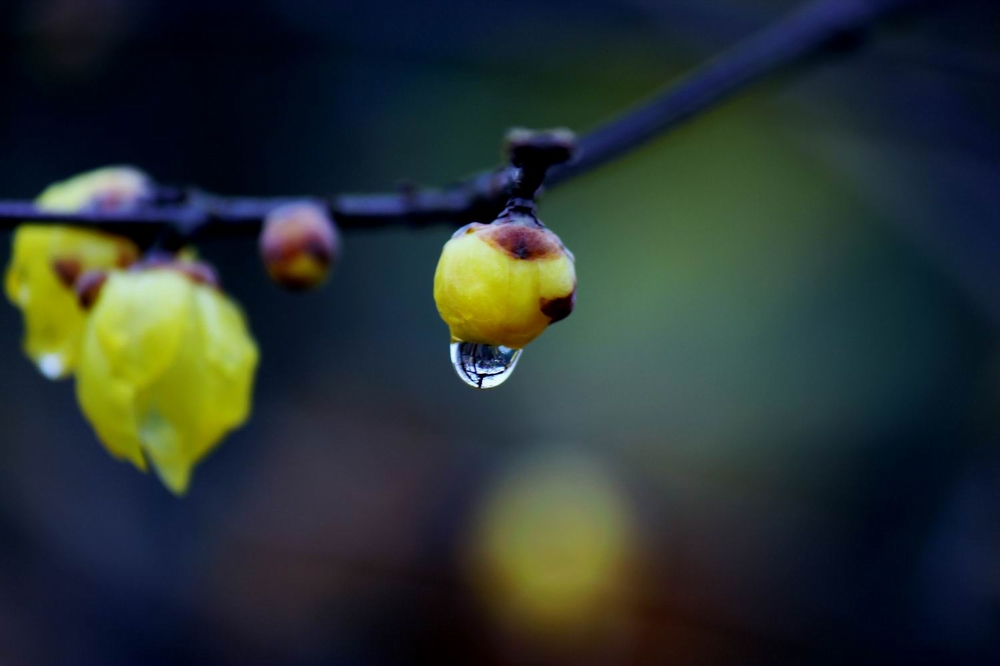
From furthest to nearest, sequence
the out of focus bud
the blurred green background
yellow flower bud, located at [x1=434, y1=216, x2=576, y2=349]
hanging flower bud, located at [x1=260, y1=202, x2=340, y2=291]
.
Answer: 1. the out of focus bud
2. the blurred green background
3. hanging flower bud, located at [x1=260, y1=202, x2=340, y2=291]
4. yellow flower bud, located at [x1=434, y1=216, x2=576, y2=349]

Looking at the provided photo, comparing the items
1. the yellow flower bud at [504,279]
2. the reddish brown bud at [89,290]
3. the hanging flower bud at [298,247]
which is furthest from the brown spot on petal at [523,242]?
the reddish brown bud at [89,290]

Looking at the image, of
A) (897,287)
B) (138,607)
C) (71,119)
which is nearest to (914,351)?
(897,287)

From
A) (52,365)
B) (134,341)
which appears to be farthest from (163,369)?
(52,365)

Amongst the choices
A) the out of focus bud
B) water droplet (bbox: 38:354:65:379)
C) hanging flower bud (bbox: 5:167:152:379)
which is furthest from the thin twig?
the out of focus bud

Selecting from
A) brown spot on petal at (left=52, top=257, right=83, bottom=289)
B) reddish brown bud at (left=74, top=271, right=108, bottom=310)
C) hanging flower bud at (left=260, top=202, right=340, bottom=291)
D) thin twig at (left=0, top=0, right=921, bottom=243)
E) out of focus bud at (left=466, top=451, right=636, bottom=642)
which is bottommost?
reddish brown bud at (left=74, top=271, right=108, bottom=310)

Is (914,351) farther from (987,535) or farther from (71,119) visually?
(71,119)

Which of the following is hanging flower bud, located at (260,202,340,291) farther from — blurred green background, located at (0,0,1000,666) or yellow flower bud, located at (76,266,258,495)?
blurred green background, located at (0,0,1000,666)
